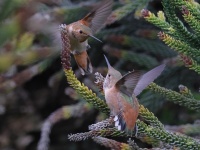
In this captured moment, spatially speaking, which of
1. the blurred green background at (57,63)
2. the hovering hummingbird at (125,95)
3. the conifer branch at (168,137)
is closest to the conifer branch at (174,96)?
the hovering hummingbird at (125,95)

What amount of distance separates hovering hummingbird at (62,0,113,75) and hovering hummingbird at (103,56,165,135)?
0.39 meters

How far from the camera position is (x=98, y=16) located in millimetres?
Result: 2344

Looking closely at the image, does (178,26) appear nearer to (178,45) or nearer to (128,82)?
(178,45)

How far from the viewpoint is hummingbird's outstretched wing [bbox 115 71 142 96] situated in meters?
1.59

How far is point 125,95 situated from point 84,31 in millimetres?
477

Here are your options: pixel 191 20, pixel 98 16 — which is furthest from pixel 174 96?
pixel 98 16

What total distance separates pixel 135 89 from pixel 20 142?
2831 mm

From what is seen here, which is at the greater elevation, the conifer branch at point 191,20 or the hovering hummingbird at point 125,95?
the conifer branch at point 191,20

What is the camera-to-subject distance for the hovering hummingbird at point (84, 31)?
6.96ft

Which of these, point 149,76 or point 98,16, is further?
point 98,16

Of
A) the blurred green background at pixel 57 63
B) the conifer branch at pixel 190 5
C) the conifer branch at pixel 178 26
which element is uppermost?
the conifer branch at pixel 190 5

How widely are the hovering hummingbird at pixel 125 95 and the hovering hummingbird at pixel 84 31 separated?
0.39 meters

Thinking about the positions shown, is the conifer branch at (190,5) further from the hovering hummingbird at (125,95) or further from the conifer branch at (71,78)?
the conifer branch at (71,78)

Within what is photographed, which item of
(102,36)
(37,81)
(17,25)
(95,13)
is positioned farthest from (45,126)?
(17,25)
